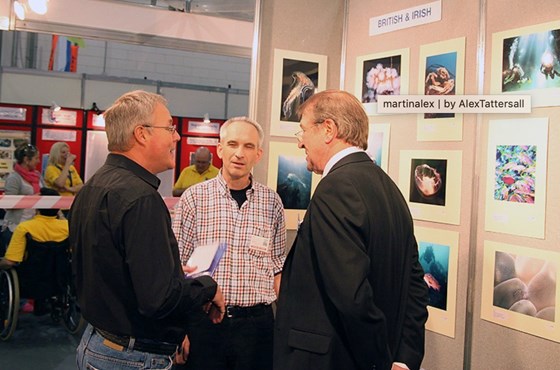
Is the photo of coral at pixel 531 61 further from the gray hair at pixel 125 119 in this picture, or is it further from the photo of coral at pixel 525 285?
the gray hair at pixel 125 119

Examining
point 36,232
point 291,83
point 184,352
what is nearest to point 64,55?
point 36,232

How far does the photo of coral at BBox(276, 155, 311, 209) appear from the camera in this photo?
250 cm

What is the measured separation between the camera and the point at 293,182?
99.7 inches

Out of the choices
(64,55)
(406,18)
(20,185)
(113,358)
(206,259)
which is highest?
(64,55)

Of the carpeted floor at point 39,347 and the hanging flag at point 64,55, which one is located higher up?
the hanging flag at point 64,55

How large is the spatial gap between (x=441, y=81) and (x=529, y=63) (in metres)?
0.35

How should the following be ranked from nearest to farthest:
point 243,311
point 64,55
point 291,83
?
point 243,311, point 291,83, point 64,55

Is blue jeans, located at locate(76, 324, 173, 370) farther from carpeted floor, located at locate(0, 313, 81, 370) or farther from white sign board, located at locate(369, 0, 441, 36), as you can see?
carpeted floor, located at locate(0, 313, 81, 370)

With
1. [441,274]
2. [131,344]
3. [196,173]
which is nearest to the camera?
[131,344]

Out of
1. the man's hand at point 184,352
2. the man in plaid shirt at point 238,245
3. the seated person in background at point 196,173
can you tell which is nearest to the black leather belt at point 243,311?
the man in plaid shirt at point 238,245

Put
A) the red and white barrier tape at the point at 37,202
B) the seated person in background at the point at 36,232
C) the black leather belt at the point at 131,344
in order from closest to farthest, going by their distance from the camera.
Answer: the black leather belt at the point at 131,344 < the seated person in background at the point at 36,232 < the red and white barrier tape at the point at 37,202

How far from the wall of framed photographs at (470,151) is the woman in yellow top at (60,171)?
3427mm

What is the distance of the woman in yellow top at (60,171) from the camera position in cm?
519

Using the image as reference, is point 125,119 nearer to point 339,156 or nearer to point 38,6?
point 339,156
